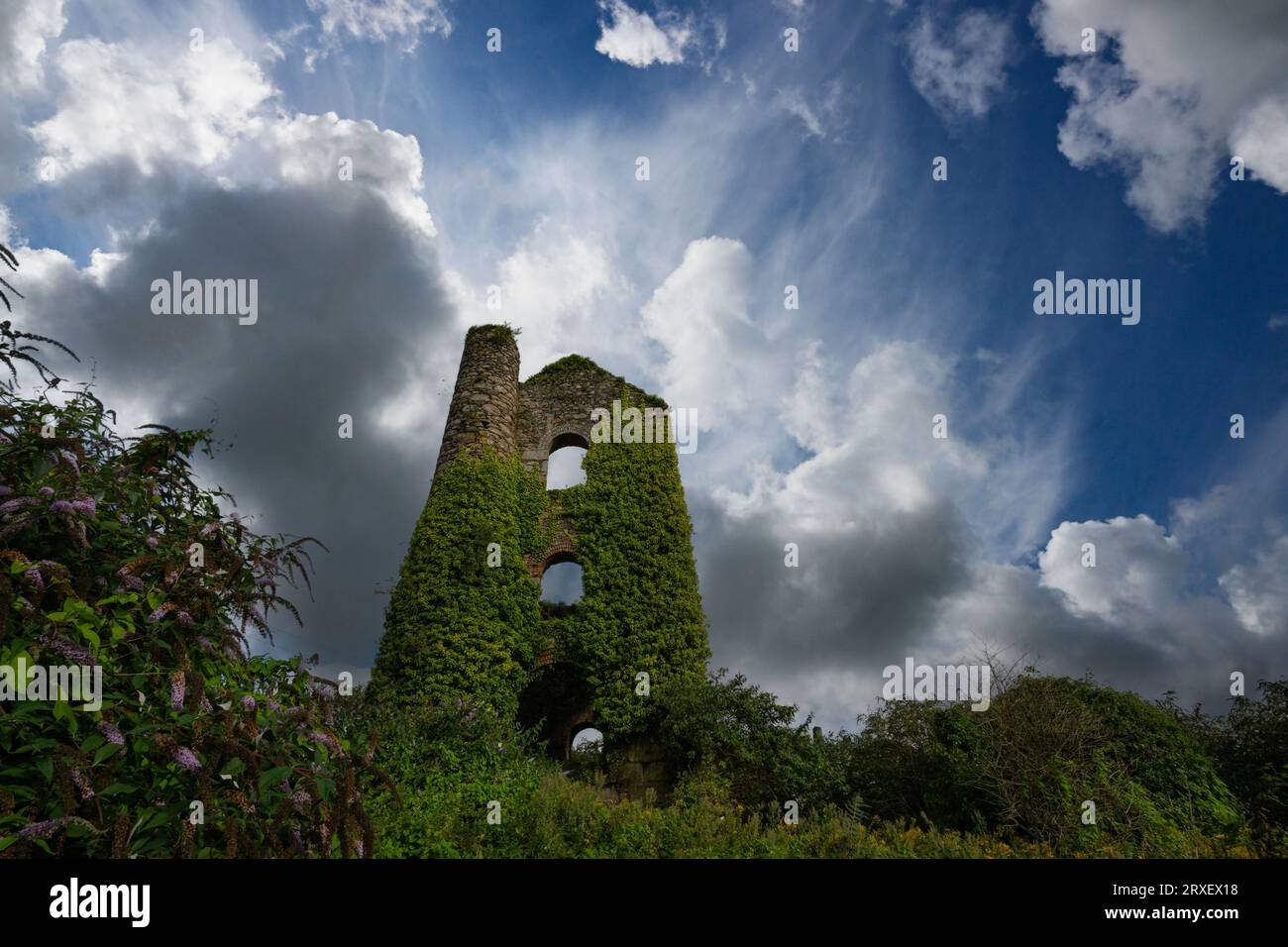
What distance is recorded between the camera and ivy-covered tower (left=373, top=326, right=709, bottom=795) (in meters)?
13.6

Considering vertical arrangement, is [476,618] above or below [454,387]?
below

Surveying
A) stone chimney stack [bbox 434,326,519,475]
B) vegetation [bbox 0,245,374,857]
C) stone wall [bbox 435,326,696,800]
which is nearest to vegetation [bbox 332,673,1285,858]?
stone wall [bbox 435,326,696,800]

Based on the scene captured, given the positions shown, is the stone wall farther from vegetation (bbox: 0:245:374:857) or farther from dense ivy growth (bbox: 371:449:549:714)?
vegetation (bbox: 0:245:374:857)

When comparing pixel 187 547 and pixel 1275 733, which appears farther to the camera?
pixel 1275 733

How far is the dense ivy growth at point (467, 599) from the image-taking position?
13305 millimetres

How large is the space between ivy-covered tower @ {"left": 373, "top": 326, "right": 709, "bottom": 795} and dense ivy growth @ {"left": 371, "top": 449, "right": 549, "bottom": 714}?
0.03 m
